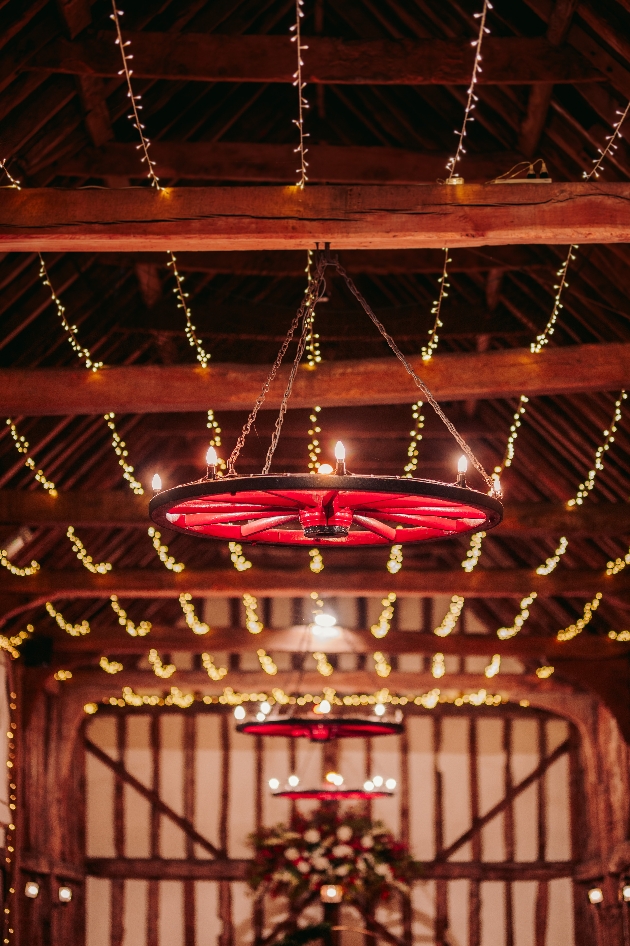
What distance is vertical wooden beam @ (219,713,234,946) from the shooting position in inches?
568

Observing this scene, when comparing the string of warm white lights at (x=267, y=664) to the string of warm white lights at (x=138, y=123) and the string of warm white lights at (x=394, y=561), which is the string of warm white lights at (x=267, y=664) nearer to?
the string of warm white lights at (x=394, y=561)

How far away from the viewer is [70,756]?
14.3m

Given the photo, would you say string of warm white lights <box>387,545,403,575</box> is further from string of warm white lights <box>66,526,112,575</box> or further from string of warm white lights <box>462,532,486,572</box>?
string of warm white lights <box>66,526,112,575</box>

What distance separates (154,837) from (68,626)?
3933mm

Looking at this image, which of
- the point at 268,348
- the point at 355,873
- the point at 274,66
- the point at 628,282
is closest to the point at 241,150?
the point at 274,66

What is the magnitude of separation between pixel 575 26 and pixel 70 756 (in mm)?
10577

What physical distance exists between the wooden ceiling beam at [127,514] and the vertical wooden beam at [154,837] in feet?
22.7

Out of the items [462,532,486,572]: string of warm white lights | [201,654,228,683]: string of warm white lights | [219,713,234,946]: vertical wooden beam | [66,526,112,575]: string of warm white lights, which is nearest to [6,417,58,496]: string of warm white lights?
[66,526,112,575]: string of warm white lights

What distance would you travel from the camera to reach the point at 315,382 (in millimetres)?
6992

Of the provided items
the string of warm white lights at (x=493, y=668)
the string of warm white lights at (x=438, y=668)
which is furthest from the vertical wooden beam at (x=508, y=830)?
the string of warm white lights at (x=438, y=668)

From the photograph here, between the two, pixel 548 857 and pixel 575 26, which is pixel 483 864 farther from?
pixel 575 26

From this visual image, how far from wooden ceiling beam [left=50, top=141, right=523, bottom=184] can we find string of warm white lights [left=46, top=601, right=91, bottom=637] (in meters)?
5.69

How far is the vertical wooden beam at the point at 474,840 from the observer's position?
569 inches

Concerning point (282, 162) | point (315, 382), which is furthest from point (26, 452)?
point (282, 162)
